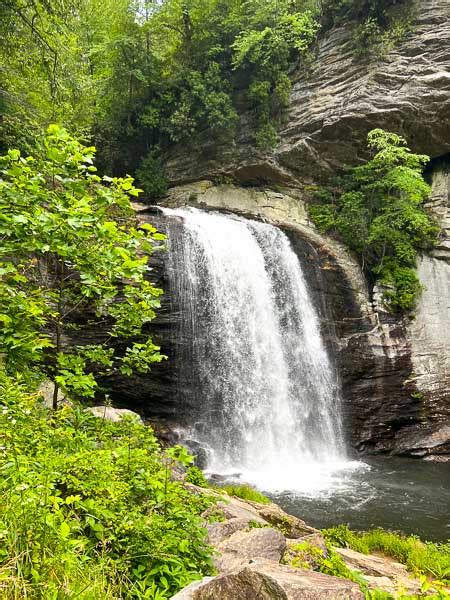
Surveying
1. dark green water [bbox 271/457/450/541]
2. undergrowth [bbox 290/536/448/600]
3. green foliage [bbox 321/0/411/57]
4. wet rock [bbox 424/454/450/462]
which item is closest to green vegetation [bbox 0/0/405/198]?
green foliage [bbox 321/0/411/57]

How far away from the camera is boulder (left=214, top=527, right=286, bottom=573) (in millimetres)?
2918

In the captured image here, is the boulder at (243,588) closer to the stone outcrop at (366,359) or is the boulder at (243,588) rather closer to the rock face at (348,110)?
the stone outcrop at (366,359)

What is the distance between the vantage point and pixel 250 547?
3191mm

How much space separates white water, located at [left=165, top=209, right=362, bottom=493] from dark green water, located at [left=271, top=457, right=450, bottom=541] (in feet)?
3.25

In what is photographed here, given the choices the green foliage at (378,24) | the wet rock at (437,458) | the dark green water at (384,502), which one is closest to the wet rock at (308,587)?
the dark green water at (384,502)

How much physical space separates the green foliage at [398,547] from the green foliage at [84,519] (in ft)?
12.4

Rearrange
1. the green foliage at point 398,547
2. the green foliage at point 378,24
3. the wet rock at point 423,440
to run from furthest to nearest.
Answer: the green foliage at point 378,24 → the wet rock at point 423,440 → the green foliage at point 398,547

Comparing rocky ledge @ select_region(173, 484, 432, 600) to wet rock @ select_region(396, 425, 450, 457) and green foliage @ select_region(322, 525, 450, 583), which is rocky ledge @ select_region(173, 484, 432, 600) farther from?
wet rock @ select_region(396, 425, 450, 457)

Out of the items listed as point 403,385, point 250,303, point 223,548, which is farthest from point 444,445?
point 223,548

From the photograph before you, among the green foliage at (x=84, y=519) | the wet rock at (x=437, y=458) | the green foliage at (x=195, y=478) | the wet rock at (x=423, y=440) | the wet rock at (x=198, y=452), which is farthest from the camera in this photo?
the wet rock at (x=423, y=440)

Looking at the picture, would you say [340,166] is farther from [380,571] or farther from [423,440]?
[380,571]

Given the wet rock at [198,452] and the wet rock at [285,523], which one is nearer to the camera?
the wet rock at [285,523]

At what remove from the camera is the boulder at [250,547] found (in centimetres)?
292

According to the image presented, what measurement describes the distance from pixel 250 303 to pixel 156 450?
395 inches
